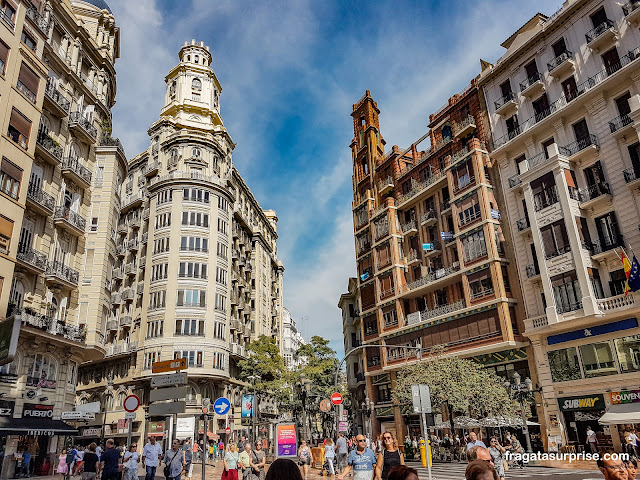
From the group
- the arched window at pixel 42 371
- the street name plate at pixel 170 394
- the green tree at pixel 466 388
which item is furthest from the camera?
the green tree at pixel 466 388

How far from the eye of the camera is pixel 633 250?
26469mm

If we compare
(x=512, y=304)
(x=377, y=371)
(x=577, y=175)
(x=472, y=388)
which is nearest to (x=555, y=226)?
(x=577, y=175)

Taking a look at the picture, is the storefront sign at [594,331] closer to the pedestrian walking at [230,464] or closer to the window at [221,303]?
the pedestrian walking at [230,464]

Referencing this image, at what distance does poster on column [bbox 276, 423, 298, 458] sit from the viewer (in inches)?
805

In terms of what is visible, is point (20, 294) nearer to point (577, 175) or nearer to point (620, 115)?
point (577, 175)

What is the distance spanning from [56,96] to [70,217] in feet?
Answer: 21.8

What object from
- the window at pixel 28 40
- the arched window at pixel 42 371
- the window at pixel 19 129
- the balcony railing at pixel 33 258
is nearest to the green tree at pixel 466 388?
the arched window at pixel 42 371

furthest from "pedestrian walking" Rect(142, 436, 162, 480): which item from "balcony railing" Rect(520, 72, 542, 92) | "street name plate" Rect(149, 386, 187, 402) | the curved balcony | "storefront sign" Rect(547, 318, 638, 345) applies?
"balcony railing" Rect(520, 72, 542, 92)

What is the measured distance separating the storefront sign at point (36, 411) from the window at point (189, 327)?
19749 mm

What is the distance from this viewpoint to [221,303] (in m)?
47.7

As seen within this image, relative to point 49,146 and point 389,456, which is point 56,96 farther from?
point 389,456

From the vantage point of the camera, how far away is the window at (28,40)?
80.8 ft

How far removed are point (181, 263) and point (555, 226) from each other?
3216 cm

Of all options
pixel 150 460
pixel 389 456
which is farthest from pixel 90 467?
pixel 389 456
